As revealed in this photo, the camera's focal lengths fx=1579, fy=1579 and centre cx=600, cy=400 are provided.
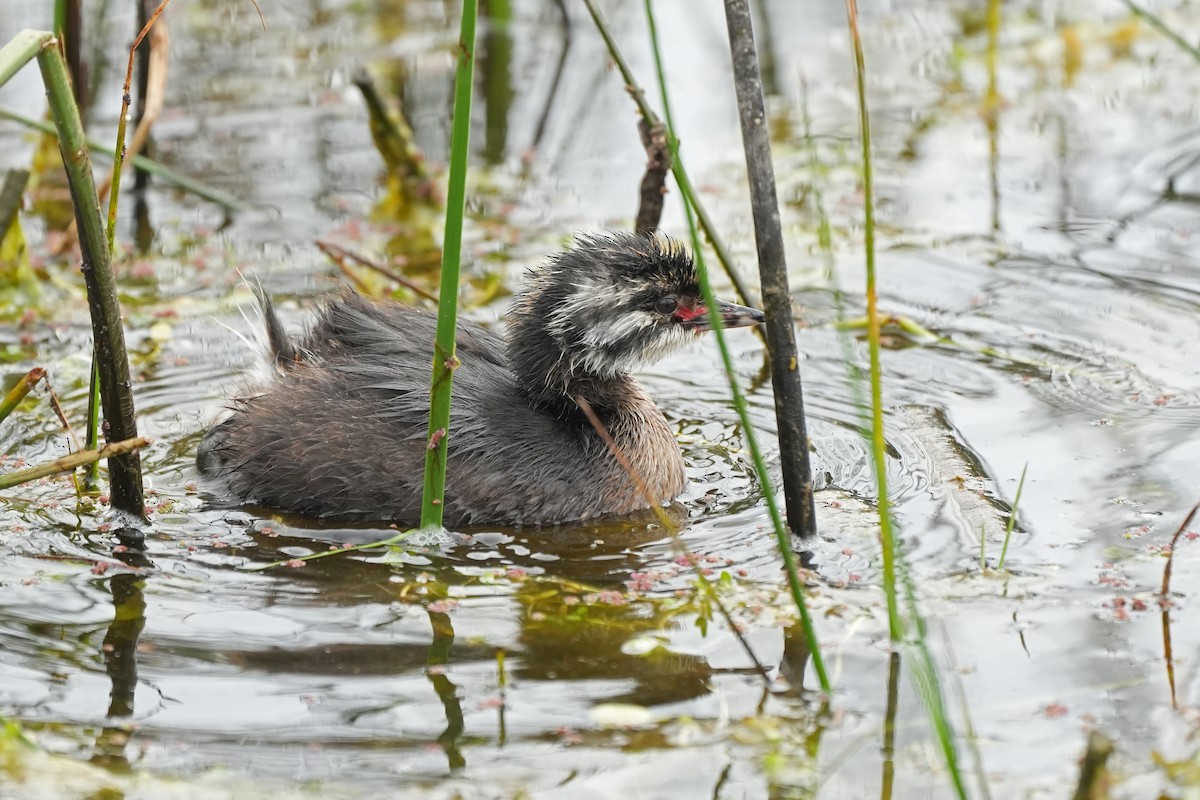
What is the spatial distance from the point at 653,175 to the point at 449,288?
2.45m

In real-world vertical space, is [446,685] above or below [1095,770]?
below

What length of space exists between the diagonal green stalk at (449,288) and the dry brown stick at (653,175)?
6.15ft

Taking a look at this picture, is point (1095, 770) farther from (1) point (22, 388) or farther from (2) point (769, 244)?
(1) point (22, 388)

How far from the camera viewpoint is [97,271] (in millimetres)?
4738

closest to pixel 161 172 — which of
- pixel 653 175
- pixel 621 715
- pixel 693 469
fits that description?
pixel 653 175

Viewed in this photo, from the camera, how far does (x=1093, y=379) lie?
21.8 ft

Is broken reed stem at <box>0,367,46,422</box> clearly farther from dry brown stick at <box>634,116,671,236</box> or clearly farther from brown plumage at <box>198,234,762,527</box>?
dry brown stick at <box>634,116,671,236</box>

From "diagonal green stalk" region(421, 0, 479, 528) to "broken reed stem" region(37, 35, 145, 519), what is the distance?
3.15 ft

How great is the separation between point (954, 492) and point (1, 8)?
26.6ft

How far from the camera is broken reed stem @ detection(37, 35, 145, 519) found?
437cm

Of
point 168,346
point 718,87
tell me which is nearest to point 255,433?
point 168,346

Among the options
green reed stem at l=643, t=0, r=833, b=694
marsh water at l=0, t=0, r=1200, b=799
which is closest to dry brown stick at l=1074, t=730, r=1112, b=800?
marsh water at l=0, t=0, r=1200, b=799

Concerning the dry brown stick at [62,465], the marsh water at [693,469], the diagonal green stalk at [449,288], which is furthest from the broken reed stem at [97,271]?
the diagonal green stalk at [449,288]

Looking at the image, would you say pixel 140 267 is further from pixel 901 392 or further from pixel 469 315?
pixel 901 392
